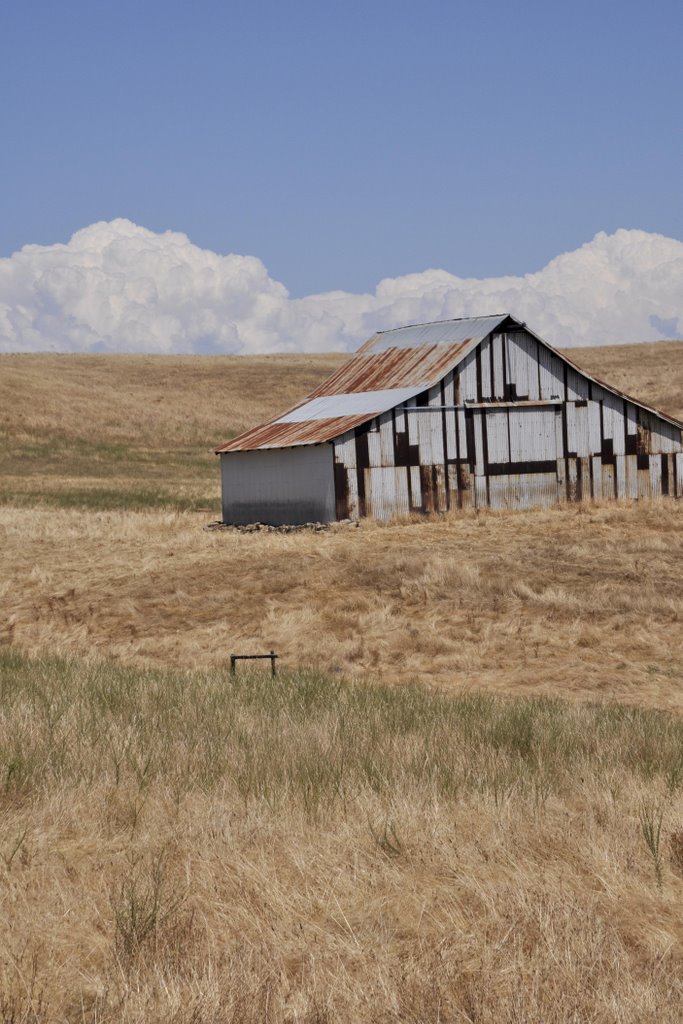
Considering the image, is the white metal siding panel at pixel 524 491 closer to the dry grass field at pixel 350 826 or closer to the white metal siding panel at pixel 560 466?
the white metal siding panel at pixel 560 466

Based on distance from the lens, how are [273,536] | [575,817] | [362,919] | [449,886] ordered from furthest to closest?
[273,536], [575,817], [449,886], [362,919]

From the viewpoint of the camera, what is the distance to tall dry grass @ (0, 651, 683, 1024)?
520 centimetres

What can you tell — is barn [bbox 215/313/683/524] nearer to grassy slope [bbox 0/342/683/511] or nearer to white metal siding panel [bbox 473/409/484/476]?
white metal siding panel [bbox 473/409/484/476]

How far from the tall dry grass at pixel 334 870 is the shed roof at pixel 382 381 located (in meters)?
23.2

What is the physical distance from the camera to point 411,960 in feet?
18.0

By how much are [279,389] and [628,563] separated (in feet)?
224

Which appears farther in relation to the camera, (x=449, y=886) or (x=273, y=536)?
(x=273, y=536)

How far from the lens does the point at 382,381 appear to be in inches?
1455

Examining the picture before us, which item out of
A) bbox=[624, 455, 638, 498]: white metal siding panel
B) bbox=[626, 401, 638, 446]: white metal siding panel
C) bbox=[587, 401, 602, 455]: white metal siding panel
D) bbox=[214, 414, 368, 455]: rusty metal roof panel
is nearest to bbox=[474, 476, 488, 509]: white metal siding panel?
bbox=[587, 401, 602, 455]: white metal siding panel

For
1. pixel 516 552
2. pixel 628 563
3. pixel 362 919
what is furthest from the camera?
pixel 516 552

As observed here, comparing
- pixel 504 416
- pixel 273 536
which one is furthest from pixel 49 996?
pixel 504 416

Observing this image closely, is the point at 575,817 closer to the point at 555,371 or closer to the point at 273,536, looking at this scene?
the point at 273,536

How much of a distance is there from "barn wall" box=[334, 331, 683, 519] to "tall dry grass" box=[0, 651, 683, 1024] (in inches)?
885

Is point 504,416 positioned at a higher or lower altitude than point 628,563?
higher
